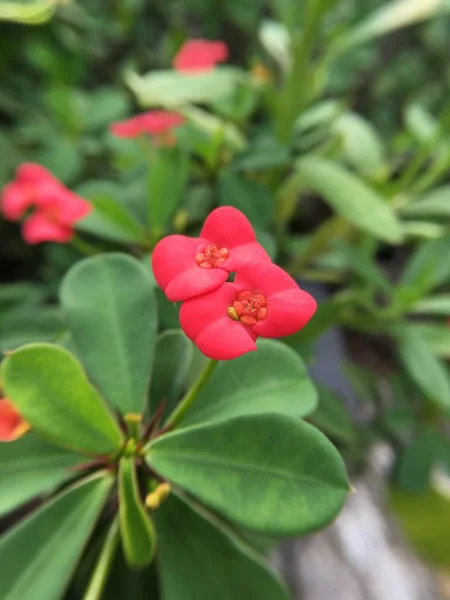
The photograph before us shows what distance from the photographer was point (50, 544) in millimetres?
514

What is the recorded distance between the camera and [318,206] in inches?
67.8

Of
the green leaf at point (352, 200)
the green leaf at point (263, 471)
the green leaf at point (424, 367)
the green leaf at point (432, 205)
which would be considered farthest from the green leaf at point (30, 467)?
the green leaf at point (432, 205)

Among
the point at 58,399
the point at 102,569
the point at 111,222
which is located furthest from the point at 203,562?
the point at 111,222

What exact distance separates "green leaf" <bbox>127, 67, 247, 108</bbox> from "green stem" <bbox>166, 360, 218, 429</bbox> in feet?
1.78

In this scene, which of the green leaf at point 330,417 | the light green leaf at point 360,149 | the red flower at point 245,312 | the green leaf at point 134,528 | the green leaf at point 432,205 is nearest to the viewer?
the red flower at point 245,312

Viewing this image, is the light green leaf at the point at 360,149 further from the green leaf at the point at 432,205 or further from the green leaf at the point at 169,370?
the green leaf at the point at 169,370

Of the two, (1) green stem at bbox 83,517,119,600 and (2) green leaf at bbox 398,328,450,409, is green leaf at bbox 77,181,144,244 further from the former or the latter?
(2) green leaf at bbox 398,328,450,409

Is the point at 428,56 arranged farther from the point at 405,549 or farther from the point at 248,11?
the point at 405,549

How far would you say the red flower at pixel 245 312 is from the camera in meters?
0.34

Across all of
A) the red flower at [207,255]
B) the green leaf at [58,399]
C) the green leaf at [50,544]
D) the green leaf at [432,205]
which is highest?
the red flower at [207,255]

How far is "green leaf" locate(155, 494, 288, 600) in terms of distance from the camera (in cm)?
53

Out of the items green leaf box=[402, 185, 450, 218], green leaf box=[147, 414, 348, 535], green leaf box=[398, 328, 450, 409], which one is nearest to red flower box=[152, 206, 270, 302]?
green leaf box=[147, 414, 348, 535]

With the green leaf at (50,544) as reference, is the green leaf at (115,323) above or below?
above

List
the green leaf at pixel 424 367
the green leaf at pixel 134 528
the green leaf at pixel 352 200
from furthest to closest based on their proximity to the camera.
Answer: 1. the green leaf at pixel 424 367
2. the green leaf at pixel 352 200
3. the green leaf at pixel 134 528
